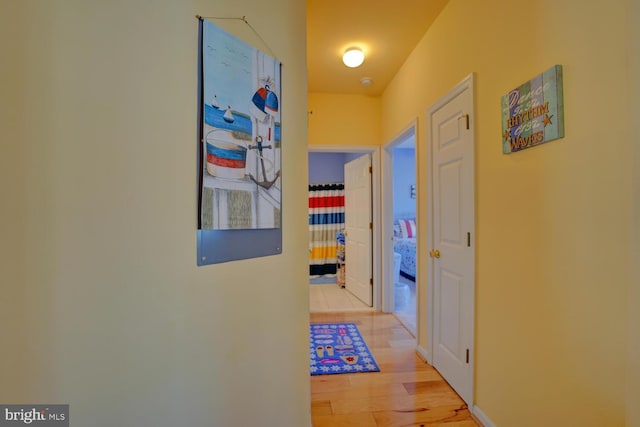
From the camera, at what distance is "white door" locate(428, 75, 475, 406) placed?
1.83m

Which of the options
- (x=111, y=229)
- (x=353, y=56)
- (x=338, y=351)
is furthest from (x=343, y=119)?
(x=111, y=229)

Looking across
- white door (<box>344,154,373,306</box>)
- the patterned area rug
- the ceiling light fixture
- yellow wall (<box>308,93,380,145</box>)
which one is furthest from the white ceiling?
the patterned area rug

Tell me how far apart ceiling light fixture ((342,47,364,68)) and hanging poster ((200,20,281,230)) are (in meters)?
1.70

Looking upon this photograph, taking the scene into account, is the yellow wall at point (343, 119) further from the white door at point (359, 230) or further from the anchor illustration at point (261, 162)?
the anchor illustration at point (261, 162)

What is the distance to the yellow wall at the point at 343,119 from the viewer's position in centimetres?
366

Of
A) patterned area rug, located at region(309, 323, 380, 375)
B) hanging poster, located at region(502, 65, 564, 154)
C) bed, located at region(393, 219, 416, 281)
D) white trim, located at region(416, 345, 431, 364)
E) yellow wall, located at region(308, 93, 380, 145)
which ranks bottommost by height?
patterned area rug, located at region(309, 323, 380, 375)

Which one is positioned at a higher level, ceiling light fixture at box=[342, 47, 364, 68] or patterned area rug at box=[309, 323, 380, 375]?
ceiling light fixture at box=[342, 47, 364, 68]

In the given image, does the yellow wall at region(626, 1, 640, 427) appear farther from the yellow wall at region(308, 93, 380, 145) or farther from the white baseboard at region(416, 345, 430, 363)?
the yellow wall at region(308, 93, 380, 145)

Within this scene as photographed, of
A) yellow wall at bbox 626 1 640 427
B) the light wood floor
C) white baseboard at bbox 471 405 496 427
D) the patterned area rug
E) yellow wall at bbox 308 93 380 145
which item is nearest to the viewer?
yellow wall at bbox 626 1 640 427

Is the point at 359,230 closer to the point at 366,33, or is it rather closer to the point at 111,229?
the point at 366,33

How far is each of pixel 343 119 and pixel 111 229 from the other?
3361 millimetres

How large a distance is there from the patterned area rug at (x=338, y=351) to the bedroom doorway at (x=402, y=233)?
0.67 m

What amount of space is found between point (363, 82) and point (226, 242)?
9.72ft

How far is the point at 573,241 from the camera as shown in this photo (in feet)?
3.70
